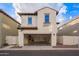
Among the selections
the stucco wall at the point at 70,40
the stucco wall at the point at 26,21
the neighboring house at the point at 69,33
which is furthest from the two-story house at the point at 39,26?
the stucco wall at the point at 70,40

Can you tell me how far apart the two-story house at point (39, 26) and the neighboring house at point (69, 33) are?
10.0 inches

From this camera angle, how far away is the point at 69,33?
8.07 m

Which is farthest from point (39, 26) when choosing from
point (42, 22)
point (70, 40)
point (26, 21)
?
point (70, 40)

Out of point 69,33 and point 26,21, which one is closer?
point 69,33

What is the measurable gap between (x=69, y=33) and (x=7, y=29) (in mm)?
2560

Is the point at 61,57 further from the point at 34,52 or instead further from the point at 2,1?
the point at 2,1

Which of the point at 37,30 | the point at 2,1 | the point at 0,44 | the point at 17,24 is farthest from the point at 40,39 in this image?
the point at 2,1

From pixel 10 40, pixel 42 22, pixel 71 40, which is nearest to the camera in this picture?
pixel 10 40

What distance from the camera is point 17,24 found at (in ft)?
26.5

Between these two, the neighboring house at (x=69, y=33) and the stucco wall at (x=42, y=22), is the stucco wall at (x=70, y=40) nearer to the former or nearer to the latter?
the neighboring house at (x=69, y=33)

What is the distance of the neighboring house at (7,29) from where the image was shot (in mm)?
7938

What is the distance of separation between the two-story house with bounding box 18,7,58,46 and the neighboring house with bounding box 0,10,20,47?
0.95 ft

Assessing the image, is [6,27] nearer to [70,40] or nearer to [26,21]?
[26,21]

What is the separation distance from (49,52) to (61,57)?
634 millimetres
